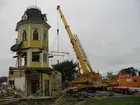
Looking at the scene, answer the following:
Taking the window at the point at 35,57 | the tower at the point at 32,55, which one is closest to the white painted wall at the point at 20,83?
the tower at the point at 32,55

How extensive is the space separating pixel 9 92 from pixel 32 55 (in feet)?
23.9

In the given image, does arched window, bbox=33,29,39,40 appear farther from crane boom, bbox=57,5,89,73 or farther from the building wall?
crane boom, bbox=57,5,89,73

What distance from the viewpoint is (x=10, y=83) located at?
3869cm

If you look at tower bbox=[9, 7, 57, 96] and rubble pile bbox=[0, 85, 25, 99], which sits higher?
tower bbox=[9, 7, 57, 96]

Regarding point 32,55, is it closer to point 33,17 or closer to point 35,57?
point 35,57

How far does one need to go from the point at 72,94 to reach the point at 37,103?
22.8 ft

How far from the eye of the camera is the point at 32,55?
38.9 metres

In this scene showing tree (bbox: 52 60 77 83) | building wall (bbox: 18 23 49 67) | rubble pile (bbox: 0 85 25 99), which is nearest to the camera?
rubble pile (bbox: 0 85 25 99)

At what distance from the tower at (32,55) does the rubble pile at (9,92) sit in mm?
1198

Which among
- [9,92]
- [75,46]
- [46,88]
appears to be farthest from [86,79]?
[9,92]

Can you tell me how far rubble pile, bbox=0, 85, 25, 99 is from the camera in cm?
3288

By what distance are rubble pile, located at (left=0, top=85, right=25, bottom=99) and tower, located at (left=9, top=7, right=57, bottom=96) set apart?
120 centimetres

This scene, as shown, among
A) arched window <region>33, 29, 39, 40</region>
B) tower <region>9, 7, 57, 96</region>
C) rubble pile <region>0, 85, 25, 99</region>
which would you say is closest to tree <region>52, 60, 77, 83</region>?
tower <region>9, 7, 57, 96</region>

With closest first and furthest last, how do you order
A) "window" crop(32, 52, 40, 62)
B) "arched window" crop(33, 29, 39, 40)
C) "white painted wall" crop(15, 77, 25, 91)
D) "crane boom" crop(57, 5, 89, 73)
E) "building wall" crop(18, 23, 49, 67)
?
"white painted wall" crop(15, 77, 25, 91), "building wall" crop(18, 23, 49, 67), "window" crop(32, 52, 40, 62), "arched window" crop(33, 29, 39, 40), "crane boom" crop(57, 5, 89, 73)
